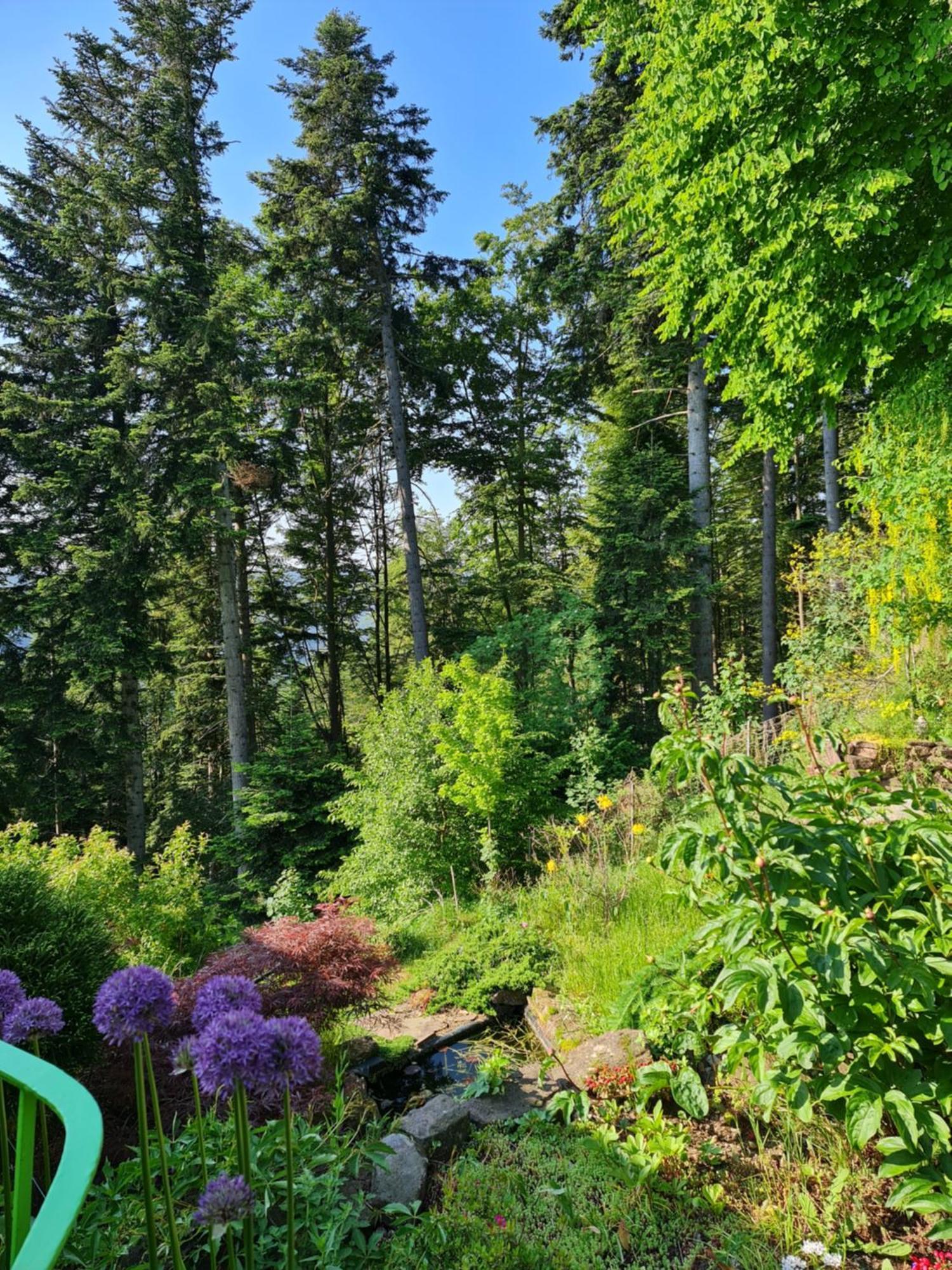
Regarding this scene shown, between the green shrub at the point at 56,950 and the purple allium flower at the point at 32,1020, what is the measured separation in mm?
1174

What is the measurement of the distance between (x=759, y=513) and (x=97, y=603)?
43.7 ft

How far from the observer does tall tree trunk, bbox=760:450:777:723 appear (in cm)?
980

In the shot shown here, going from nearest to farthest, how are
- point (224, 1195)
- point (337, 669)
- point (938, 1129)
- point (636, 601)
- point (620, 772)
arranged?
1. point (224, 1195)
2. point (938, 1129)
3. point (620, 772)
4. point (636, 601)
5. point (337, 669)

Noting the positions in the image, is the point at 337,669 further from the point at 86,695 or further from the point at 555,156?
the point at 555,156

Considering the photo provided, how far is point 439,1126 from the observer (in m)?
2.49

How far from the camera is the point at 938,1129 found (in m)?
1.51

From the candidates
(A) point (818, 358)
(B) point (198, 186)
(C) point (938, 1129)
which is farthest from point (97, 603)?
(C) point (938, 1129)

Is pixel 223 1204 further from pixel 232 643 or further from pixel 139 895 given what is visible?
pixel 232 643

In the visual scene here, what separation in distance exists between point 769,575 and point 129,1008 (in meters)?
10.7

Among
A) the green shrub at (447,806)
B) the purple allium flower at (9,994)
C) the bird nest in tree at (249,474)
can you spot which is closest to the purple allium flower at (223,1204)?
the purple allium flower at (9,994)

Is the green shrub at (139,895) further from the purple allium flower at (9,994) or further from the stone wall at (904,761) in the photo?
the stone wall at (904,761)

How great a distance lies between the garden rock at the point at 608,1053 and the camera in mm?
2594

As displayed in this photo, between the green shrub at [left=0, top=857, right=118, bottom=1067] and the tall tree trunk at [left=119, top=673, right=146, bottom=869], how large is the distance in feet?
23.3

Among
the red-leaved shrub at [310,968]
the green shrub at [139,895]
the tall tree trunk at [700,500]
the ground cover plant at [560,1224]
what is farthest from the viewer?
the tall tree trunk at [700,500]
